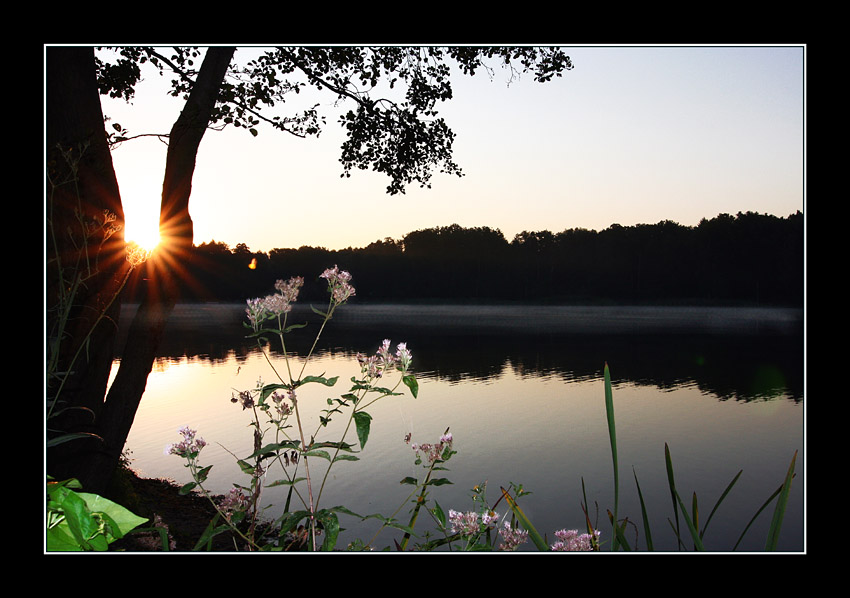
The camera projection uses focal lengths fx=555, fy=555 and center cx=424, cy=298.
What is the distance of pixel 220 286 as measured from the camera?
11266 millimetres

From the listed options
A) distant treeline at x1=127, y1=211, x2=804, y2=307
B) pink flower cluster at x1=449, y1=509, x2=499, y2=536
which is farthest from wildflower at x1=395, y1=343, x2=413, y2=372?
distant treeline at x1=127, y1=211, x2=804, y2=307

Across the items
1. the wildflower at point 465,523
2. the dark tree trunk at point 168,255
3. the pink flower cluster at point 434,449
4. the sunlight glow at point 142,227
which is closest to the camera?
the wildflower at point 465,523

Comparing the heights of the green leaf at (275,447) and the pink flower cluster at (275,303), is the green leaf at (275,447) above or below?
below

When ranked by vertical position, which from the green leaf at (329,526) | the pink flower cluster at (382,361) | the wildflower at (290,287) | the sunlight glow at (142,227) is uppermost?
the sunlight glow at (142,227)

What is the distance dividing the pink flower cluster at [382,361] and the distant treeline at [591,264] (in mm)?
12587

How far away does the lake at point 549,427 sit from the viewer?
31.0 ft

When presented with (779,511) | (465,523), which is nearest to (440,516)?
(465,523)

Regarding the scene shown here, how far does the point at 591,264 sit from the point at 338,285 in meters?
31.4

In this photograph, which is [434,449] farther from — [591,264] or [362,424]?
[591,264]

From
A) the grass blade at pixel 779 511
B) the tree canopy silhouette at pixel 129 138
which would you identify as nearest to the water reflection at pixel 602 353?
the tree canopy silhouette at pixel 129 138

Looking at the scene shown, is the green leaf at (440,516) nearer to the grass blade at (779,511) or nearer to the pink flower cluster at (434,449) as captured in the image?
the pink flower cluster at (434,449)

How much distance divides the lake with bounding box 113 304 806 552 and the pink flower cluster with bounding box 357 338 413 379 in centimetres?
69

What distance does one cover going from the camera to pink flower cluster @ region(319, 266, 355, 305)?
170 centimetres

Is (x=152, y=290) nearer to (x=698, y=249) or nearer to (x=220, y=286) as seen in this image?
(x=220, y=286)
